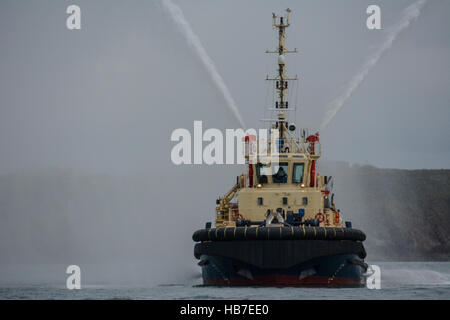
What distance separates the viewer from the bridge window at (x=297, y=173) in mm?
37469

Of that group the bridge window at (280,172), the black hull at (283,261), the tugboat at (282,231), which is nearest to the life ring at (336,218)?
the tugboat at (282,231)

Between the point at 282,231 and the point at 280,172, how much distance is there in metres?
4.78

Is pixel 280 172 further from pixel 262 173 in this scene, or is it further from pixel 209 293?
pixel 209 293

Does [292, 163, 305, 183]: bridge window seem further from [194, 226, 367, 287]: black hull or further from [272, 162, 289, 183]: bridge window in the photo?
[194, 226, 367, 287]: black hull

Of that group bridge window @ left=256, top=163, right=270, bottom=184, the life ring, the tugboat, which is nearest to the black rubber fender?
the tugboat

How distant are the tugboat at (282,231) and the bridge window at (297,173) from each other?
4 cm

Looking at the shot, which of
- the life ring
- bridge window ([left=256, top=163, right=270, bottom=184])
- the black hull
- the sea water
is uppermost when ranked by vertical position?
bridge window ([left=256, top=163, right=270, bottom=184])

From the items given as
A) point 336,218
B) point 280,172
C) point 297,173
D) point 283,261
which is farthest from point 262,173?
point 283,261

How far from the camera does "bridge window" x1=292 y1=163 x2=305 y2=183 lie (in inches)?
1475

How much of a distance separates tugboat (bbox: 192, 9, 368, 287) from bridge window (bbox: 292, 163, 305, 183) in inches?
1.5

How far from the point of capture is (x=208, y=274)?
36.0 m
